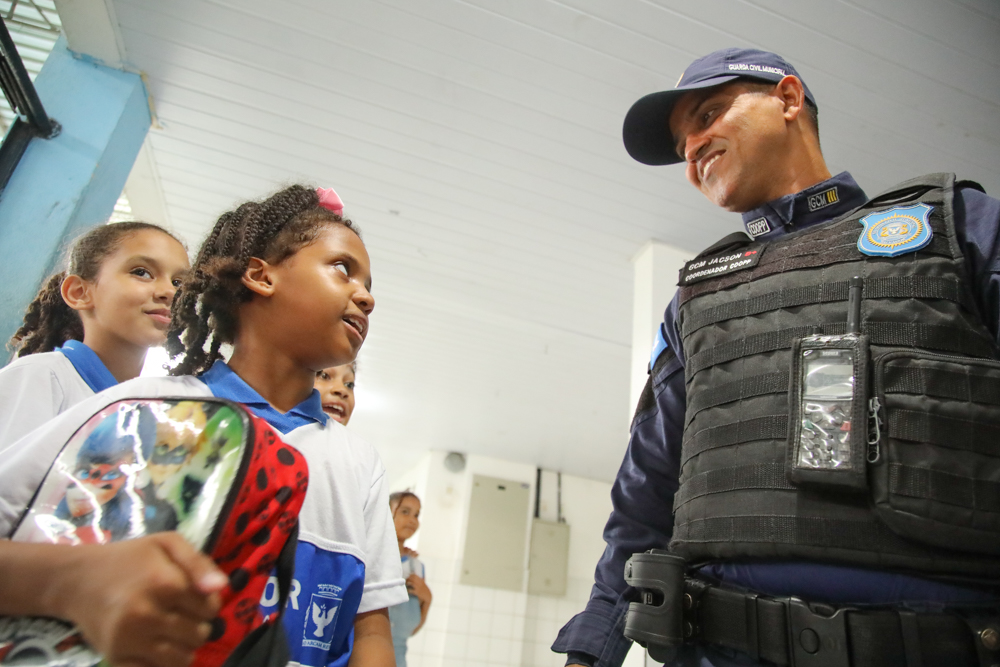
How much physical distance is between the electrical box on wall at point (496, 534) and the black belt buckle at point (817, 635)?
645 cm

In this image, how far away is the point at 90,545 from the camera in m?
0.42

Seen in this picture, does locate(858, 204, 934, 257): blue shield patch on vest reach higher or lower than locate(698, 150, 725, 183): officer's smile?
lower

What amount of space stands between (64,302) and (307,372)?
108cm

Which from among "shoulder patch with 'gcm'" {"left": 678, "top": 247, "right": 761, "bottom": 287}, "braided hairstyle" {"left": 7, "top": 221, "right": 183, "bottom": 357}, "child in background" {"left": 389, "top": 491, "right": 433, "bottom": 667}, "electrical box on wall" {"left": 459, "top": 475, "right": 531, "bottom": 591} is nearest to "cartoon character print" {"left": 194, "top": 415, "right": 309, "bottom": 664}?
"shoulder patch with 'gcm'" {"left": 678, "top": 247, "right": 761, "bottom": 287}

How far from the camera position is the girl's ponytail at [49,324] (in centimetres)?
158

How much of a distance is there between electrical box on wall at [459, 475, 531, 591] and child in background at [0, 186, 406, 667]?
6.23 meters

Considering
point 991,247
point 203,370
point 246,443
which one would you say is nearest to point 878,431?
point 991,247

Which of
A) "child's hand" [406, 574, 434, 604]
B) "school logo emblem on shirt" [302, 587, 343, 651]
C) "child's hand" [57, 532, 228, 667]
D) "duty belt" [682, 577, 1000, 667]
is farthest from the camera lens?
"child's hand" [406, 574, 434, 604]

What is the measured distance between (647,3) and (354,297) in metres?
1.74

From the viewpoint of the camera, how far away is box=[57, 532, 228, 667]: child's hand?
1.22ft

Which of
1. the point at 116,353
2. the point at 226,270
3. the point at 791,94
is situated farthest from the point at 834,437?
the point at 116,353

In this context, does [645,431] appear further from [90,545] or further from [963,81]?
[963,81]

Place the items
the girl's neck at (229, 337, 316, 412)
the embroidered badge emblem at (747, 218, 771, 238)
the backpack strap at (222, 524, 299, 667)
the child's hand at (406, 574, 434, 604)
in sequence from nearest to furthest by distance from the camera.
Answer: the backpack strap at (222, 524, 299, 667)
the girl's neck at (229, 337, 316, 412)
the embroidered badge emblem at (747, 218, 771, 238)
the child's hand at (406, 574, 434, 604)

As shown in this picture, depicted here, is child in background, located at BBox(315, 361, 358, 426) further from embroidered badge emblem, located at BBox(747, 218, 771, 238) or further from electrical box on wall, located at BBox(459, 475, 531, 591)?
electrical box on wall, located at BBox(459, 475, 531, 591)
